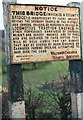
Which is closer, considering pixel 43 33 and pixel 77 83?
pixel 43 33

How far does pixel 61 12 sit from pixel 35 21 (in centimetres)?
60

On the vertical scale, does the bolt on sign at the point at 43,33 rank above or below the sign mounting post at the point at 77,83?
above

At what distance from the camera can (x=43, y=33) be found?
4.82m

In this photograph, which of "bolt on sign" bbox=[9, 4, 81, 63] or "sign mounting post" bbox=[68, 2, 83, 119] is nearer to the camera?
"bolt on sign" bbox=[9, 4, 81, 63]

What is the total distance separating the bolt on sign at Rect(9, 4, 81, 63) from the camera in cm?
459

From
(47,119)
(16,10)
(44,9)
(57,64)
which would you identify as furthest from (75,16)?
(47,119)

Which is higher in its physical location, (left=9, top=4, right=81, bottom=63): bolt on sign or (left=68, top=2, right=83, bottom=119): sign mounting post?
(left=9, top=4, right=81, bottom=63): bolt on sign

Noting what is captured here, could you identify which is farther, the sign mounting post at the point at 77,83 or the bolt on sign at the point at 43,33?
the sign mounting post at the point at 77,83

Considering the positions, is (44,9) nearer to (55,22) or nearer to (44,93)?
(55,22)

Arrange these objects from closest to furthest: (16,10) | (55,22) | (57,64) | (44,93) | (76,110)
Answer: (16,10)
(55,22)
(76,110)
(44,93)
(57,64)

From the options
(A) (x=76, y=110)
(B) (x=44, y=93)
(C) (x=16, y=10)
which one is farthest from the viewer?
(B) (x=44, y=93)

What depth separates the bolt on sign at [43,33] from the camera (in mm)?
4590

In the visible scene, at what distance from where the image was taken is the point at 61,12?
194 inches

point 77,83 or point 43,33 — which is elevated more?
point 43,33
